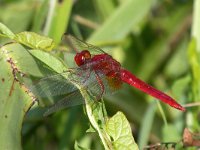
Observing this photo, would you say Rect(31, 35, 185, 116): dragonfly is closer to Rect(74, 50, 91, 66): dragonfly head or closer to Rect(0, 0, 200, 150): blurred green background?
Rect(74, 50, 91, 66): dragonfly head

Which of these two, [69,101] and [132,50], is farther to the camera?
[132,50]

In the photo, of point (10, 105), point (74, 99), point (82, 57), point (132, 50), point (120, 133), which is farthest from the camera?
point (132, 50)

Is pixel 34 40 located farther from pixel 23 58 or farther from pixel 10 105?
pixel 10 105

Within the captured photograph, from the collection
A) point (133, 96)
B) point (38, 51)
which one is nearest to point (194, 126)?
point (133, 96)

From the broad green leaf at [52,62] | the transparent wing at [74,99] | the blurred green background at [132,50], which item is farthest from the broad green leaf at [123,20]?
the broad green leaf at [52,62]

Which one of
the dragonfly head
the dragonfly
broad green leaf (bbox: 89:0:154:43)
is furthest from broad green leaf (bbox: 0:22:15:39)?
broad green leaf (bbox: 89:0:154:43)

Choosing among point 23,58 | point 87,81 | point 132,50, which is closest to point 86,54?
point 87,81

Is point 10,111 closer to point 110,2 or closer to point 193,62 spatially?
point 193,62
